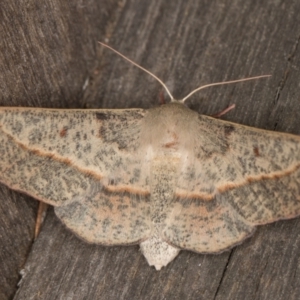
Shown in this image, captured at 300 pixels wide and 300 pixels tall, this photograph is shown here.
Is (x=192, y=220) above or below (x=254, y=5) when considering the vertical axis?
below

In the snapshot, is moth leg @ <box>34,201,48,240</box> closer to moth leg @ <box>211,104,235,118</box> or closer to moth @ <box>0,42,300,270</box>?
moth @ <box>0,42,300,270</box>

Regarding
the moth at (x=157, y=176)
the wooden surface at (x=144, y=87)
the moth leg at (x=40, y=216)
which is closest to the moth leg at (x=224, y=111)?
the wooden surface at (x=144, y=87)

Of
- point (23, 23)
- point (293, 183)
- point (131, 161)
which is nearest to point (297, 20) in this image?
point (293, 183)

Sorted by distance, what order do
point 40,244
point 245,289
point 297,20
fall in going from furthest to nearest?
point 297,20, point 40,244, point 245,289

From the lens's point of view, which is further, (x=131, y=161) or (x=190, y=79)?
(x=190, y=79)

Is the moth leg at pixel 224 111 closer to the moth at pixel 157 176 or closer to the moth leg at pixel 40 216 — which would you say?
the moth at pixel 157 176

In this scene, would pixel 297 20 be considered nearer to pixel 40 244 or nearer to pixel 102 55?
pixel 102 55
